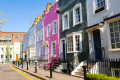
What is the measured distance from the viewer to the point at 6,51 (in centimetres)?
5800

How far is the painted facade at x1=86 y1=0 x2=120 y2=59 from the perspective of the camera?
9.69 metres

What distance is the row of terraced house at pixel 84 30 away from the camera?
32.8ft

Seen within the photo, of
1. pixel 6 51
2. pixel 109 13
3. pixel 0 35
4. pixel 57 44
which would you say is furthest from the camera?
pixel 0 35

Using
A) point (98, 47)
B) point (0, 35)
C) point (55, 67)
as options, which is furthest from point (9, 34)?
point (98, 47)

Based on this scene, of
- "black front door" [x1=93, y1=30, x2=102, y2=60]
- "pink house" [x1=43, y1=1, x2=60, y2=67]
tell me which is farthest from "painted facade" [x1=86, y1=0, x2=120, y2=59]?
"pink house" [x1=43, y1=1, x2=60, y2=67]

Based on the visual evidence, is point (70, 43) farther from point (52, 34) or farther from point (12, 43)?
point (12, 43)

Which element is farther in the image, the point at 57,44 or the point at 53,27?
the point at 53,27

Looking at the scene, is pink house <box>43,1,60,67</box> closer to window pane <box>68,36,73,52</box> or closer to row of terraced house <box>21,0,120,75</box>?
row of terraced house <box>21,0,120,75</box>

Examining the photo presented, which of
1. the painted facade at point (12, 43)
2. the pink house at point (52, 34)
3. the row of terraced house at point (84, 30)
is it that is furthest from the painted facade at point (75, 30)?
the painted facade at point (12, 43)

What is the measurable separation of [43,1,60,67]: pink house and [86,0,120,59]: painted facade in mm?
7118

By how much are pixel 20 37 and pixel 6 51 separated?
13017 millimetres

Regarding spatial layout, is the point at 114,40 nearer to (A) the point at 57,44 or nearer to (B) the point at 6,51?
(A) the point at 57,44

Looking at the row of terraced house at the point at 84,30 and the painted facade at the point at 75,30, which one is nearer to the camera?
the row of terraced house at the point at 84,30

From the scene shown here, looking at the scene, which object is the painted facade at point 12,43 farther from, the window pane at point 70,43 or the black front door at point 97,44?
the black front door at point 97,44
